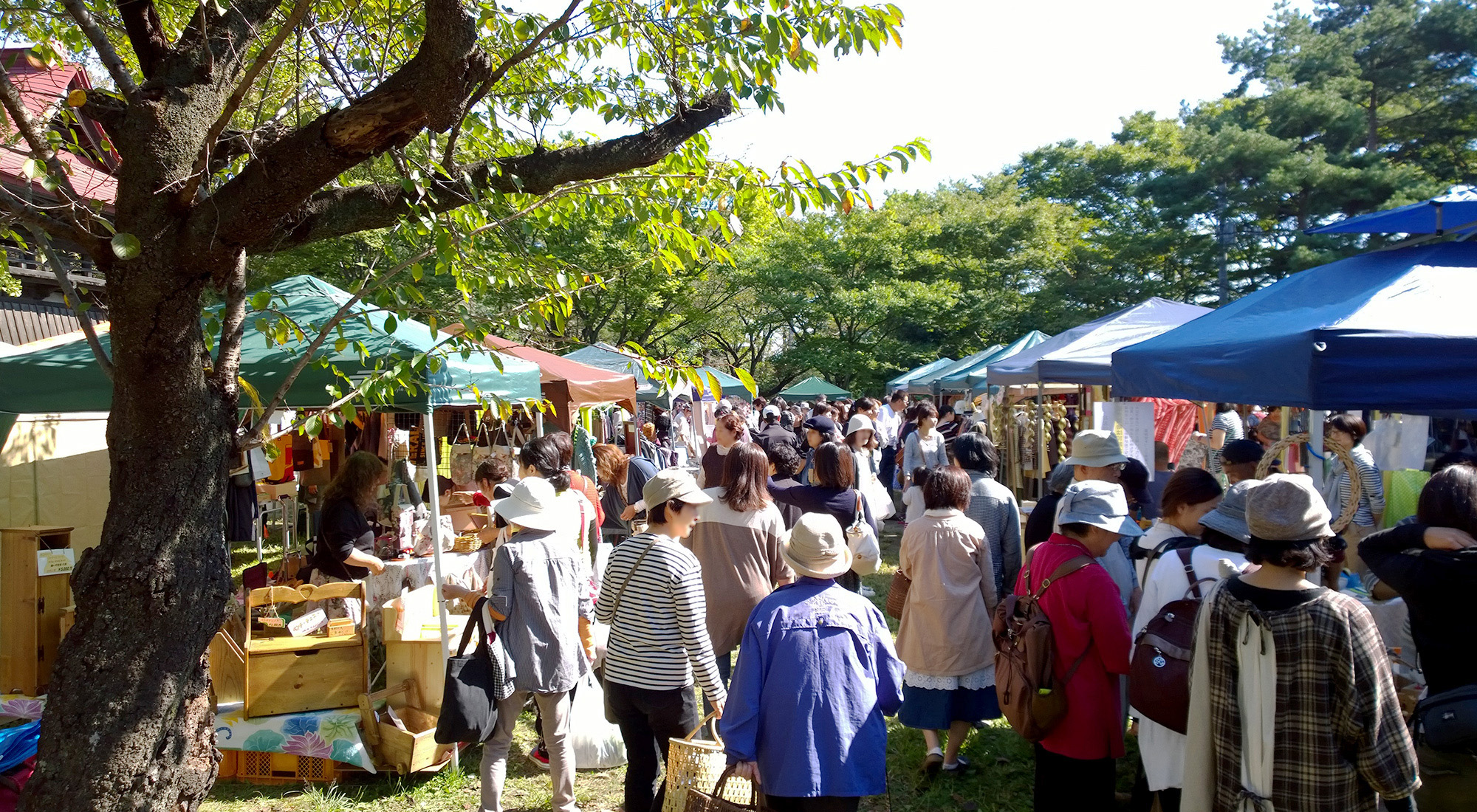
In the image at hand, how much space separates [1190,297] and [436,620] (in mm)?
25857

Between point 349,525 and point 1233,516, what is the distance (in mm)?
4635

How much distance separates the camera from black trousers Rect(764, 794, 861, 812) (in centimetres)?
276

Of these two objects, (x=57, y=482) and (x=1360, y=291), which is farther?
(x=57, y=482)

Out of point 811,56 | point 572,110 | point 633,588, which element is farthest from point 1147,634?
point 572,110

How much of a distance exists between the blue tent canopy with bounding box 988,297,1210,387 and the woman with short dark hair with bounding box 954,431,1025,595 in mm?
2895

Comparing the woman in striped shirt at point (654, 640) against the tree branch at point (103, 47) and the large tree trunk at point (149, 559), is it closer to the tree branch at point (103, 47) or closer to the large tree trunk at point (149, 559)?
the large tree trunk at point (149, 559)

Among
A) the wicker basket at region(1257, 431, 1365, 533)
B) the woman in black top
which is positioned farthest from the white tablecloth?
the wicker basket at region(1257, 431, 1365, 533)

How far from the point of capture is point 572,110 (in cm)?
468

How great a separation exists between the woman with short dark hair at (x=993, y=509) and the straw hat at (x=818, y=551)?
1929 millimetres

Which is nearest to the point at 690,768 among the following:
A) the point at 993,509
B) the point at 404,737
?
the point at 404,737

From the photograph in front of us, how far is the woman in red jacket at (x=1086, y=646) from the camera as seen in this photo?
3205 mm

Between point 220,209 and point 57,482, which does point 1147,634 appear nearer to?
point 220,209

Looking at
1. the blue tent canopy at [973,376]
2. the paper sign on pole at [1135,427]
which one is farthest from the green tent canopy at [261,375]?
the blue tent canopy at [973,376]

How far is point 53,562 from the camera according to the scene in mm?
4961
